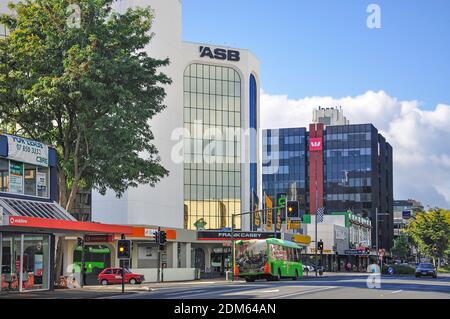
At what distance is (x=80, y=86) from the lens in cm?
4431

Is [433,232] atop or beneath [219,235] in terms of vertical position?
beneath

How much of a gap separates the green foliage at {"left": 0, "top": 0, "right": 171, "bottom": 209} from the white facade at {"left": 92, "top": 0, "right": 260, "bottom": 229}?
34.1m

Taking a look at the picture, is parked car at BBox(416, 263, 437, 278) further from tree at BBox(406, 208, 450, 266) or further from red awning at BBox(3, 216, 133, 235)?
tree at BBox(406, 208, 450, 266)

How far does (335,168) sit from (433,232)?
45.2 metres

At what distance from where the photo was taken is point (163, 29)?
89125 mm

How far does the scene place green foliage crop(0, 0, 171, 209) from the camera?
4441 cm

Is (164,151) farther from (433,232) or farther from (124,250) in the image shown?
(433,232)

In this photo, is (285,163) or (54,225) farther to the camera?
(285,163)

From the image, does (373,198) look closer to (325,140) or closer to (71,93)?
(325,140)

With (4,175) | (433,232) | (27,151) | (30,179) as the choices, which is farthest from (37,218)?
(433,232)

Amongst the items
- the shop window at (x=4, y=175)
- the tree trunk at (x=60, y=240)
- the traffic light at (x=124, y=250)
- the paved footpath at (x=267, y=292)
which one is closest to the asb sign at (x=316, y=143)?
the paved footpath at (x=267, y=292)

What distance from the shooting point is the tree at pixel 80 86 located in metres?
44.4

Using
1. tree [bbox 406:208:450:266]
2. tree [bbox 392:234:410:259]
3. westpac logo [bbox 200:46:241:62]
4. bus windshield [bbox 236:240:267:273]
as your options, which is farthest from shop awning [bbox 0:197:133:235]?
tree [bbox 392:234:410:259]
